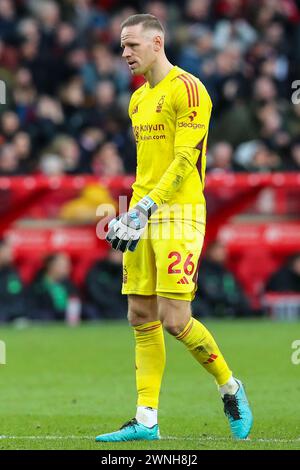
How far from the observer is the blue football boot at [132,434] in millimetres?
7613

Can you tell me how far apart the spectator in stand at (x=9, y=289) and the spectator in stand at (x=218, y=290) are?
2368mm

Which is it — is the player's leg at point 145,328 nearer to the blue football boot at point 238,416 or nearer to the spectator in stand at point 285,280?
the blue football boot at point 238,416

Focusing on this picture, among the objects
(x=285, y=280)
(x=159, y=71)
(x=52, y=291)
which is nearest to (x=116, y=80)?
(x=285, y=280)

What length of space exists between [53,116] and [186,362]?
691cm

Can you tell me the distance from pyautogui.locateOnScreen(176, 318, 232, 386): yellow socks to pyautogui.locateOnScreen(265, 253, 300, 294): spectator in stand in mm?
10205

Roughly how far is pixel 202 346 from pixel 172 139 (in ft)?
4.10

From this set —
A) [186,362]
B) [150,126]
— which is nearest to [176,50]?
[186,362]

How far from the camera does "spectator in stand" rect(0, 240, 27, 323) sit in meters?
16.5

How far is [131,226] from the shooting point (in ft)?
24.5

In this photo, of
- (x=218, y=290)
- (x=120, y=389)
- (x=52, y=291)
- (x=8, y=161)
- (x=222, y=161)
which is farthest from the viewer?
(x=222, y=161)

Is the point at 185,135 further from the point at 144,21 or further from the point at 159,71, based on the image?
the point at 144,21

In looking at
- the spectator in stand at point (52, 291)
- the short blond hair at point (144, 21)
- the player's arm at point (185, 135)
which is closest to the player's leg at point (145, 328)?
the player's arm at point (185, 135)

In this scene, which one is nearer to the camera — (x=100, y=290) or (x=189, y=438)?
(x=189, y=438)

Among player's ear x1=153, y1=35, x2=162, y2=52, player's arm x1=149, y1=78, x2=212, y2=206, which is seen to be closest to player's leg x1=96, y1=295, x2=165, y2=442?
player's arm x1=149, y1=78, x2=212, y2=206
